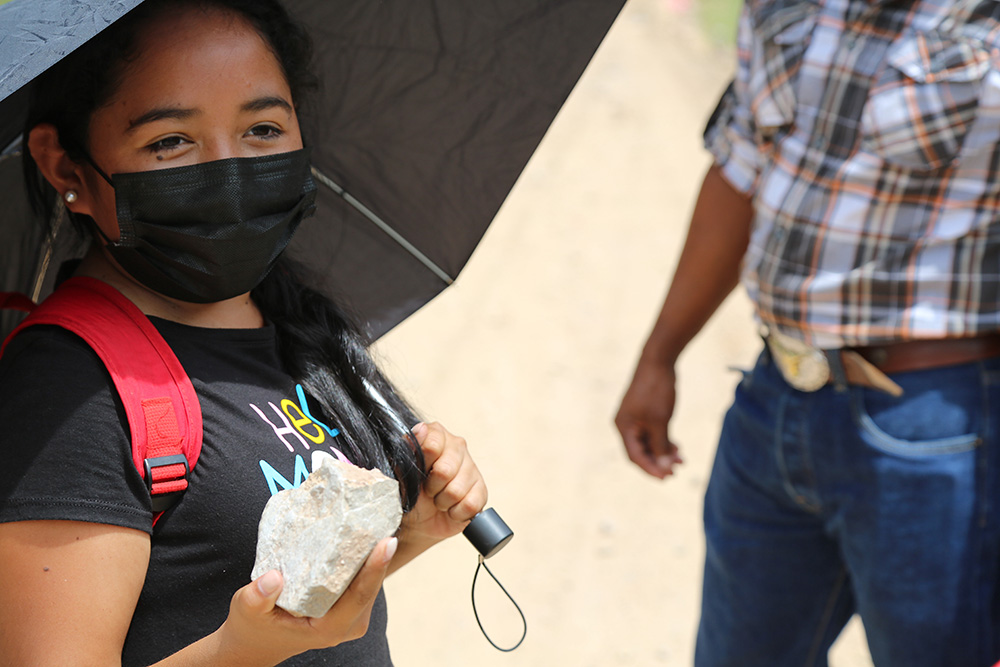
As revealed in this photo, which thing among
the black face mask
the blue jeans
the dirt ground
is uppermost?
the black face mask

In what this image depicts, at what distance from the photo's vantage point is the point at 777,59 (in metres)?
2.15

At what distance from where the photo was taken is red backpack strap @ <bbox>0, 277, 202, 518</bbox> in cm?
123

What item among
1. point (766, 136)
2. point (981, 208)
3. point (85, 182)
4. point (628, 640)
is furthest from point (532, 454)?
point (85, 182)

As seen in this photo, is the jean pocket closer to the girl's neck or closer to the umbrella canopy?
the umbrella canopy

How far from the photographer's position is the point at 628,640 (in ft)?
12.0

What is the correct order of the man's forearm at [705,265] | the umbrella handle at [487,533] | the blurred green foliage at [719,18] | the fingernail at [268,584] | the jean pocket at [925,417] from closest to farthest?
the fingernail at [268,584]
the umbrella handle at [487,533]
the jean pocket at [925,417]
the man's forearm at [705,265]
the blurred green foliage at [719,18]

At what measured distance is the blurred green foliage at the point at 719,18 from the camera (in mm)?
9141

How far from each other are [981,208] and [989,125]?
16 cm

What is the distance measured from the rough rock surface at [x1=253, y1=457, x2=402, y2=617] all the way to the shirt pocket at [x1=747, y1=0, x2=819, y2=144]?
1.36 m

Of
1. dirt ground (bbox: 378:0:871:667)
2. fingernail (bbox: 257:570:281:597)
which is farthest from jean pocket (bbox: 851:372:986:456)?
fingernail (bbox: 257:570:281:597)

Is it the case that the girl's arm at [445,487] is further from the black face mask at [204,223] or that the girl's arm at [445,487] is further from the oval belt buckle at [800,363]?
the oval belt buckle at [800,363]

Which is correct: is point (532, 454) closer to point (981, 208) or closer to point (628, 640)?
point (628, 640)

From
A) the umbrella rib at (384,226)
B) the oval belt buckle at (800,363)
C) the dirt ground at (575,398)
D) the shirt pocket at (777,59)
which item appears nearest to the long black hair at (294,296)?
the umbrella rib at (384,226)

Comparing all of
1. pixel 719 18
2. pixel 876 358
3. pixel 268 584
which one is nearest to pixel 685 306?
pixel 876 358
